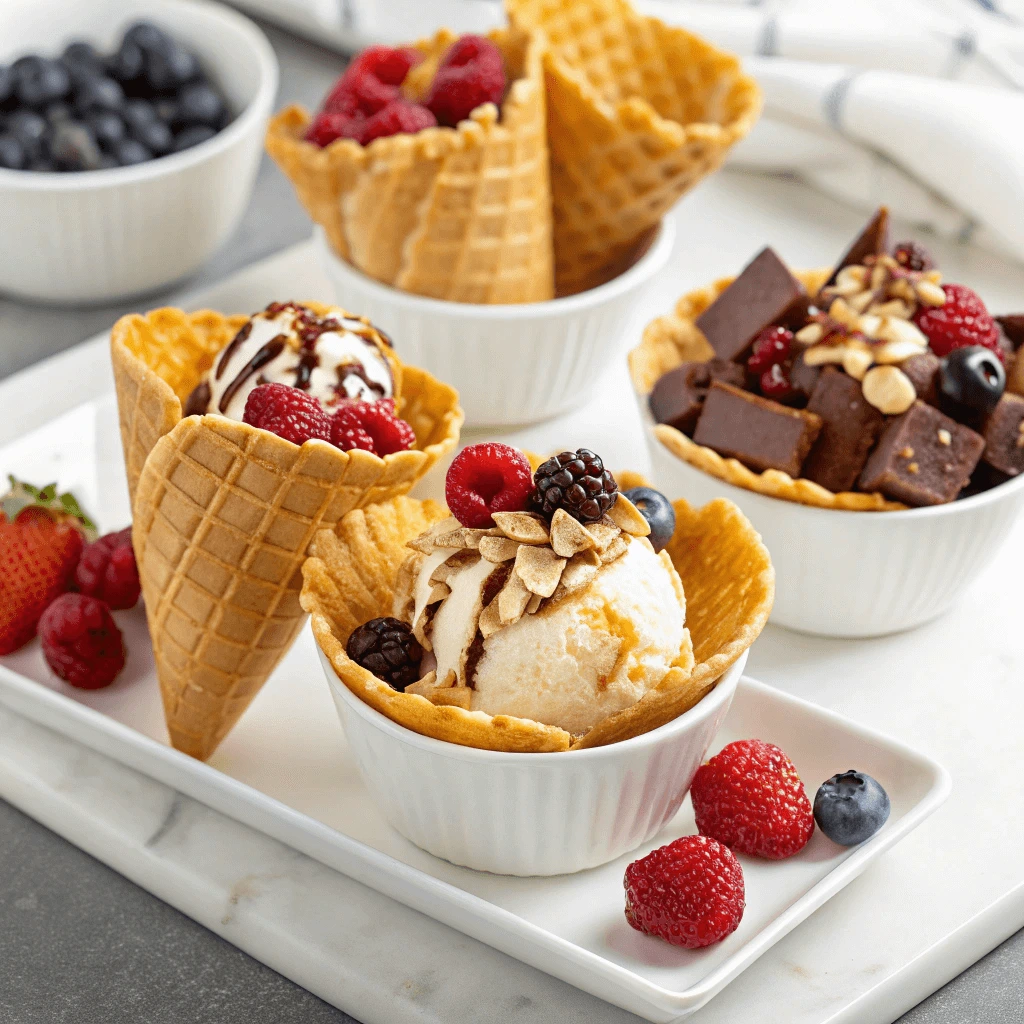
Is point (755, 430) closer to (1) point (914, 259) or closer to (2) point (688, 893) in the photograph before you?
(1) point (914, 259)

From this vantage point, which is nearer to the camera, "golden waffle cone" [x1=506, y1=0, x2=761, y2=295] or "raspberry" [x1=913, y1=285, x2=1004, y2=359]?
"raspberry" [x1=913, y1=285, x2=1004, y2=359]

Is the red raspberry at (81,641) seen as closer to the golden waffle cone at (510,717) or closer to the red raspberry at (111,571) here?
the red raspberry at (111,571)

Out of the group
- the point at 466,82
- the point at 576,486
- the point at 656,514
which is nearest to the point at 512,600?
the point at 576,486

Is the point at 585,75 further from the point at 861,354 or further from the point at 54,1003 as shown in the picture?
the point at 54,1003

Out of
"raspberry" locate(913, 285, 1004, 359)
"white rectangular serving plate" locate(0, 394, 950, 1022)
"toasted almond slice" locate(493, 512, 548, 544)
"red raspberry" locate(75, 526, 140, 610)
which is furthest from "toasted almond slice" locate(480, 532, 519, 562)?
"raspberry" locate(913, 285, 1004, 359)

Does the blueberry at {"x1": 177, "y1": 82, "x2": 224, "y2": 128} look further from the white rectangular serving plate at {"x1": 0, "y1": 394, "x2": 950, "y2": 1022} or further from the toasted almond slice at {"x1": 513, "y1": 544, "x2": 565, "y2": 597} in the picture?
the toasted almond slice at {"x1": 513, "y1": 544, "x2": 565, "y2": 597}
